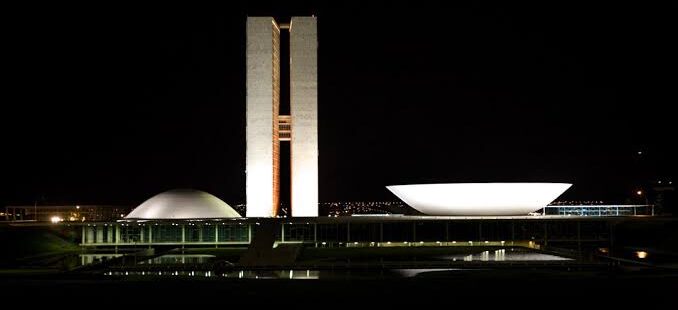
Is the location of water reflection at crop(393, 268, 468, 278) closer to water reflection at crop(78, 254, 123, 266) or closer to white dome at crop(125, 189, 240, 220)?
water reflection at crop(78, 254, 123, 266)

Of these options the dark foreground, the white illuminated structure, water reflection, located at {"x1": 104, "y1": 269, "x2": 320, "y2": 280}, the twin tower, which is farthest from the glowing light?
the twin tower

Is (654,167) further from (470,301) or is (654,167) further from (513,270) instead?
(470,301)

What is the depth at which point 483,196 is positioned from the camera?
29172 mm

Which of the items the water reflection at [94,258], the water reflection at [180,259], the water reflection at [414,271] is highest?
the water reflection at [414,271]

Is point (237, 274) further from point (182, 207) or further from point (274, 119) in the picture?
point (274, 119)

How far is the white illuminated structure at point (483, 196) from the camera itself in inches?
1144

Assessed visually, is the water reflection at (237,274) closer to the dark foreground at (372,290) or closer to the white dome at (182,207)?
the dark foreground at (372,290)

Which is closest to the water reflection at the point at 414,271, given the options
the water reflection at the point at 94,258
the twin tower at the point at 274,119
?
the water reflection at the point at 94,258

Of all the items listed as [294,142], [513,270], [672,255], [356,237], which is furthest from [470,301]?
[294,142]

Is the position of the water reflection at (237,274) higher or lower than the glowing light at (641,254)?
higher

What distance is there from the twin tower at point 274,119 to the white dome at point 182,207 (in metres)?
3.90

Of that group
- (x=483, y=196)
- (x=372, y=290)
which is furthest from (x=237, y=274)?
(x=483, y=196)

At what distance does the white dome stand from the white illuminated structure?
307 inches

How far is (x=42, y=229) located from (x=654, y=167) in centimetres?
3644
